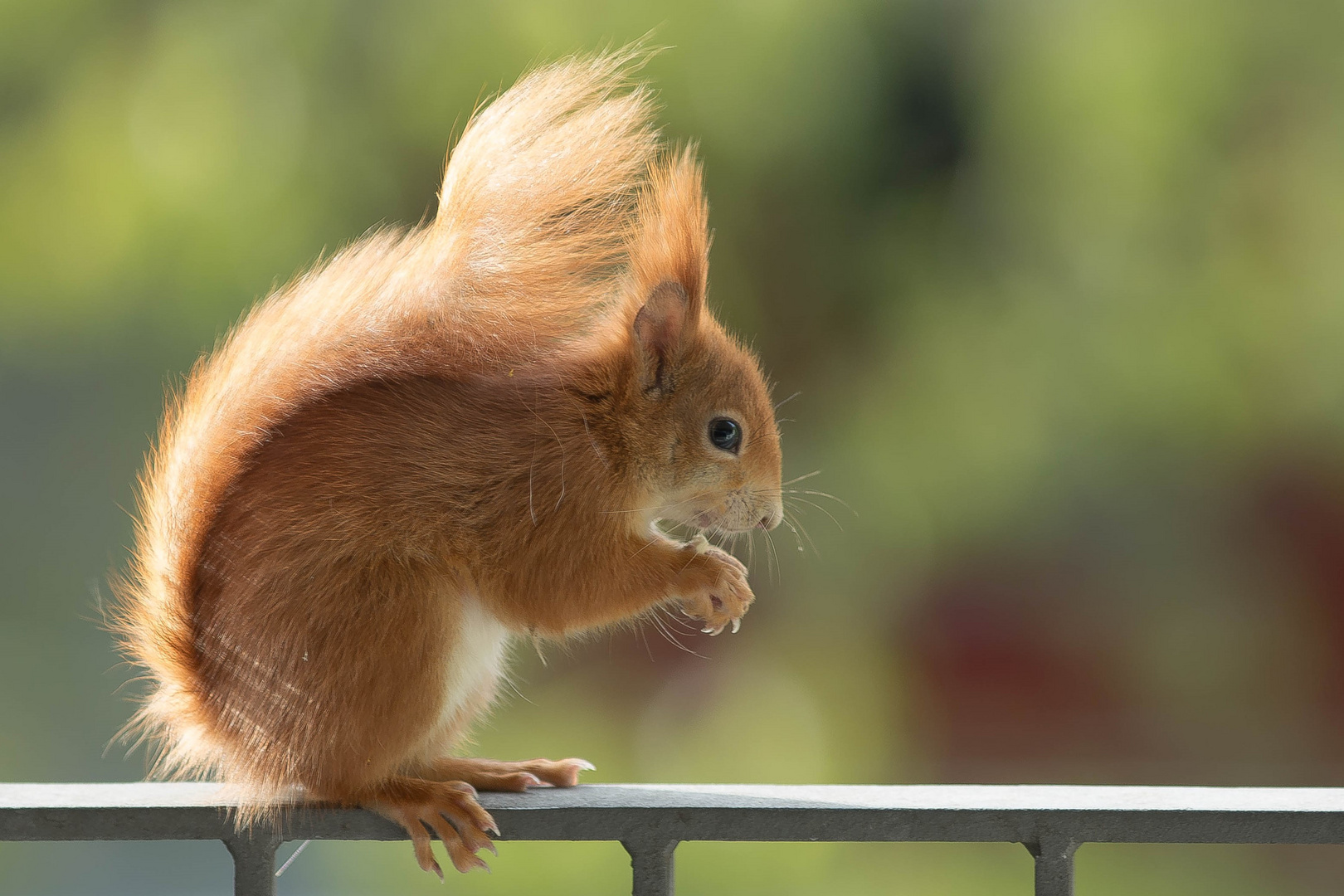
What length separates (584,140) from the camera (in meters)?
0.82

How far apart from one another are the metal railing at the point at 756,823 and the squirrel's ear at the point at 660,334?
294mm

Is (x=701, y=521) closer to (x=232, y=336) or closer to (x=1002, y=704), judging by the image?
(x=232, y=336)

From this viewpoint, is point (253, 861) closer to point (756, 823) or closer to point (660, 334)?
point (756, 823)

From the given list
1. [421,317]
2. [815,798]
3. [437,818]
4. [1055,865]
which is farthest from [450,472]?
[1055,865]

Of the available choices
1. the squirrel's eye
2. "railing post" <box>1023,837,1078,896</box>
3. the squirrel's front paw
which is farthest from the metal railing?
the squirrel's eye

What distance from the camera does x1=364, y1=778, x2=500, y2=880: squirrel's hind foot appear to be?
79 cm

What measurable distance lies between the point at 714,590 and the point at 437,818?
25cm

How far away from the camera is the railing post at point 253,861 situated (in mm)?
811

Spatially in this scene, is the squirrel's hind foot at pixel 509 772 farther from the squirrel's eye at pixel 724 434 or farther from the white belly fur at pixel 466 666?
the squirrel's eye at pixel 724 434

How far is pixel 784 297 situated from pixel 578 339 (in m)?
1.49

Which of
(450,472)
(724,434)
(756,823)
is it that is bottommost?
(756,823)

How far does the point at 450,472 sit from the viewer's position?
79 cm

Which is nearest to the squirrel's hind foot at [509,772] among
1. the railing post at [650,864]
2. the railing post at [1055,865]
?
the railing post at [650,864]

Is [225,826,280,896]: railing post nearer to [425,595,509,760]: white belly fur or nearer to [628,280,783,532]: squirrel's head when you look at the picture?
[425,595,509,760]: white belly fur
